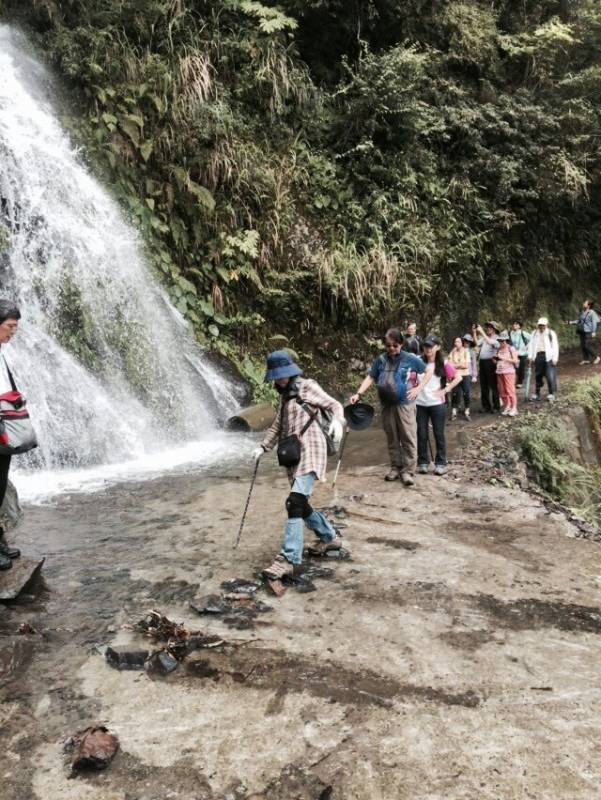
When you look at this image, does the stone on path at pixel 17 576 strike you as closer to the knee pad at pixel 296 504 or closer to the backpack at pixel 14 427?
the backpack at pixel 14 427

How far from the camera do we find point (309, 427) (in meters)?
5.20

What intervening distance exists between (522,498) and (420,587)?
2.86 m

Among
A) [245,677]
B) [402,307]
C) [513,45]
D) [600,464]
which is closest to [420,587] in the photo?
[245,677]

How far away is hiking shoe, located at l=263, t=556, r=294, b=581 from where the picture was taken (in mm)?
4766

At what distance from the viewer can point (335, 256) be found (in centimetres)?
1431

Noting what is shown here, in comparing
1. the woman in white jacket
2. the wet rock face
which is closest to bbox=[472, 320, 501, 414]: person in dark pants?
the woman in white jacket

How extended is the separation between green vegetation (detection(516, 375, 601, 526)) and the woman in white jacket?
1.79 m

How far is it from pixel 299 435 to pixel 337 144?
12.5m

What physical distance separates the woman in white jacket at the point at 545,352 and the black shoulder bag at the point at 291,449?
886cm

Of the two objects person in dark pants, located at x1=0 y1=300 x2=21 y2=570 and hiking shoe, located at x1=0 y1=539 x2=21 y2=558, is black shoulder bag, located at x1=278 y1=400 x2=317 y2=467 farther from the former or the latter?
hiking shoe, located at x1=0 y1=539 x2=21 y2=558

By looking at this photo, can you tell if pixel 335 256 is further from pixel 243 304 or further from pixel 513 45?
pixel 513 45

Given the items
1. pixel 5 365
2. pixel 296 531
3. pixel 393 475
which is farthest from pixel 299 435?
pixel 393 475

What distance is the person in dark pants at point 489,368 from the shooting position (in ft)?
39.3

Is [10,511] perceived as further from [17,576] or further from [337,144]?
[337,144]
